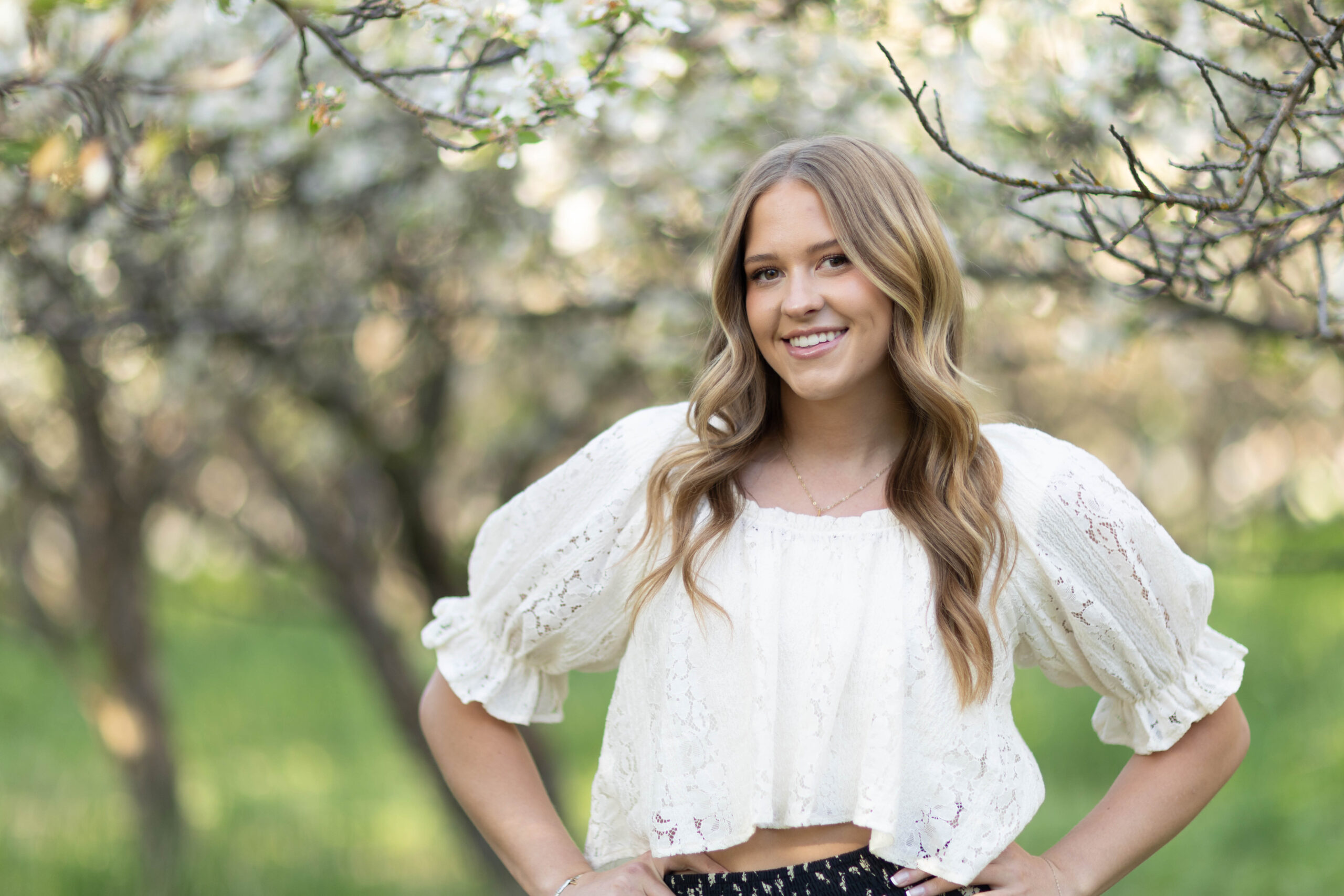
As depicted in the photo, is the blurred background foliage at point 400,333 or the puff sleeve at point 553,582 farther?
the blurred background foliage at point 400,333

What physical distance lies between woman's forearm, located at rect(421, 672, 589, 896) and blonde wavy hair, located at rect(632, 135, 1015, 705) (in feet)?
1.41

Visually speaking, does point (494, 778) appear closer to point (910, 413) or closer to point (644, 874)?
point (644, 874)

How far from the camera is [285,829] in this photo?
618 cm

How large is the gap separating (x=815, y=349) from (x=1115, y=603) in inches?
24.4

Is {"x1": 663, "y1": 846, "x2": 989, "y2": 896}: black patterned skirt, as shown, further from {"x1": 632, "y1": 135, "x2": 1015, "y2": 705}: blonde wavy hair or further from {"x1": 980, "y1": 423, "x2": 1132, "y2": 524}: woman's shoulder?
{"x1": 980, "y1": 423, "x2": 1132, "y2": 524}: woman's shoulder

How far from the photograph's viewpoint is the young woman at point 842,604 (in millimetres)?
1858

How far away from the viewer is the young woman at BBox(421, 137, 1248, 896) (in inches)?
73.2

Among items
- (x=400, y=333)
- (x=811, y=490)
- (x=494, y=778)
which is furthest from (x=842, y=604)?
(x=400, y=333)

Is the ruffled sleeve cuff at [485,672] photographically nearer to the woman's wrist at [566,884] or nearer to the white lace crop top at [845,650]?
the white lace crop top at [845,650]

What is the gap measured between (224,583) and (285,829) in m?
11.7

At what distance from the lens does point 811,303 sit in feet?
6.16

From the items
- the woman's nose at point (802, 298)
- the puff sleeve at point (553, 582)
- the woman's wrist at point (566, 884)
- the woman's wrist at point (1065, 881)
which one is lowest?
the woman's wrist at point (566, 884)

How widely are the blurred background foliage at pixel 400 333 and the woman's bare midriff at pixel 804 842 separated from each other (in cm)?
75

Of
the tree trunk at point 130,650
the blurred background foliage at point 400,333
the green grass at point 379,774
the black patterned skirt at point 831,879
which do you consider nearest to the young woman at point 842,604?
the black patterned skirt at point 831,879
